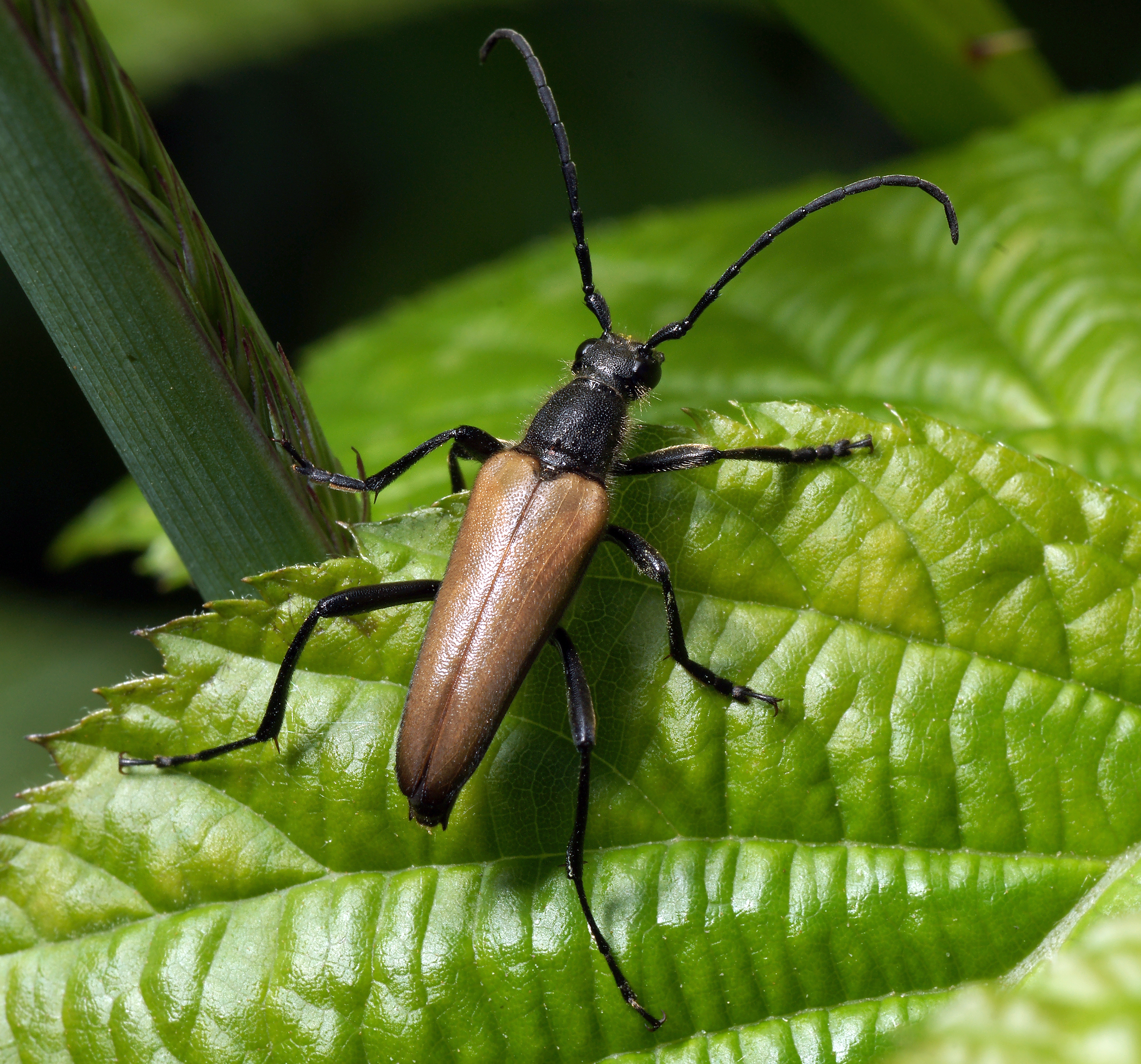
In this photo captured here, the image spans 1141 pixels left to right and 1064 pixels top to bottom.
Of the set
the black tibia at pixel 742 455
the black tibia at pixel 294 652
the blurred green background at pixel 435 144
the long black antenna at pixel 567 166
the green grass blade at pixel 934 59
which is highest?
the blurred green background at pixel 435 144

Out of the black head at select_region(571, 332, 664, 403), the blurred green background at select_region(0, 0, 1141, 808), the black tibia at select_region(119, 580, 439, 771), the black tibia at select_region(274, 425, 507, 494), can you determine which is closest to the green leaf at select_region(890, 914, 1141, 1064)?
the black tibia at select_region(119, 580, 439, 771)

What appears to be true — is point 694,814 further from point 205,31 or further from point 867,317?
point 205,31

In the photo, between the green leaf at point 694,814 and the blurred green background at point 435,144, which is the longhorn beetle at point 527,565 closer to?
the green leaf at point 694,814

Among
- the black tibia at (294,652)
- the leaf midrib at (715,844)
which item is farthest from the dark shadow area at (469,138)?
the leaf midrib at (715,844)

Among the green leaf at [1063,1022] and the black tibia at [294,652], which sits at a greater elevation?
the black tibia at [294,652]

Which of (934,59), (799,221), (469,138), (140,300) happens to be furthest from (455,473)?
(469,138)

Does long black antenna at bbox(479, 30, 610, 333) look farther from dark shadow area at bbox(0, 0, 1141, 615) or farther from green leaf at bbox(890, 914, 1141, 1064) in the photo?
dark shadow area at bbox(0, 0, 1141, 615)
